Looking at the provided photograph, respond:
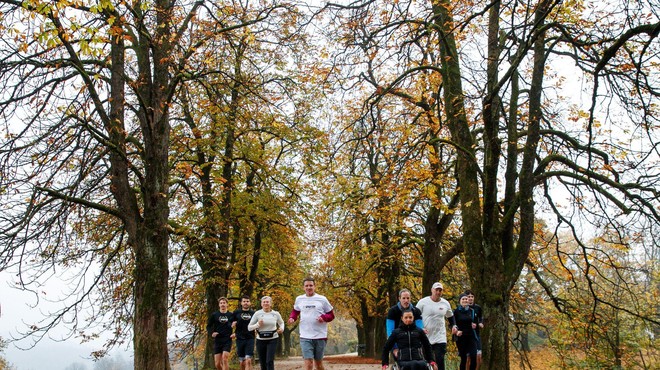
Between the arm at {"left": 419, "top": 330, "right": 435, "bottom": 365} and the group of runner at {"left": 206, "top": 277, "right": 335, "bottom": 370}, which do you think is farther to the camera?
the group of runner at {"left": 206, "top": 277, "right": 335, "bottom": 370}

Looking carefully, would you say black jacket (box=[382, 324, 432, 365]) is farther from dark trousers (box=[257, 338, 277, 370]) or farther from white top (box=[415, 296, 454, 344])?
dark trousers (box=[257, 338, 277, 370])

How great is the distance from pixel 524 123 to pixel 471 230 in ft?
11.9

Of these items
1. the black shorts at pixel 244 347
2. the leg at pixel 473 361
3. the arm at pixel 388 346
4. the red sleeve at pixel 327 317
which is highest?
the red sleeve at pixel 327 317

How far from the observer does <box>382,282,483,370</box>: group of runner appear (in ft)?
27.2

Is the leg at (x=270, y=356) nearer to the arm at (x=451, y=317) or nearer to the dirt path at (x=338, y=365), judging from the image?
the arm at (x=451, y=317)

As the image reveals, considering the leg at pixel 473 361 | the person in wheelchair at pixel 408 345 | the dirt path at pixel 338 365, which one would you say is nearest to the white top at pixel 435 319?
the leg at pixel 473 361

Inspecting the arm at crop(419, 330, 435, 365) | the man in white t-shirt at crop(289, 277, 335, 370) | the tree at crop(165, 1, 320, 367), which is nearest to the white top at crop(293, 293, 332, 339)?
the man in white t-shirt at crop(289, 277, 335, 370)

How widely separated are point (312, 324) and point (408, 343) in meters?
1.94

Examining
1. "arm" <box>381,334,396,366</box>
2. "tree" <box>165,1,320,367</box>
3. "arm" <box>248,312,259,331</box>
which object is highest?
"tree" <box>165,1,320,367</box>

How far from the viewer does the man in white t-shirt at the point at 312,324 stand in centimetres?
945

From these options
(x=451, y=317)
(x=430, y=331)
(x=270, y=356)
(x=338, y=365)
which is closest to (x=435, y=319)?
(x=430, y=331)

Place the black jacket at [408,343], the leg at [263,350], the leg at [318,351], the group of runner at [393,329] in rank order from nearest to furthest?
the black jacket at [408,343], the group of runner at [393,329], the leg at [318,351], the leg at [263,350]

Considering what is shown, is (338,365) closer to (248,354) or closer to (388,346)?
(248,354)

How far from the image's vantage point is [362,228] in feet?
67.9
